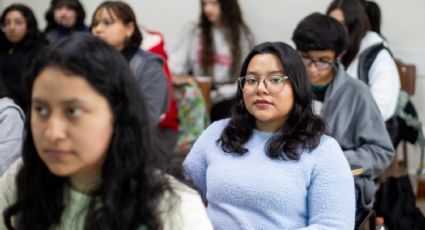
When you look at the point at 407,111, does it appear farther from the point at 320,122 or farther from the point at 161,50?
the point at 320,122

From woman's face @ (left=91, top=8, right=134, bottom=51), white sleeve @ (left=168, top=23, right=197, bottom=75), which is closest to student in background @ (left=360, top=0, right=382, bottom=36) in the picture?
white sleeve @ (left=168, top=23, right=197, bottom=75)

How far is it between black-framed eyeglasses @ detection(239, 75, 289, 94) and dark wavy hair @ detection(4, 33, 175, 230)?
1.75 ft

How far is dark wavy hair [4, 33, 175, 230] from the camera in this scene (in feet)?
3.49

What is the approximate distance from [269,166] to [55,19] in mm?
3185

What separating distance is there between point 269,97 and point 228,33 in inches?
97.6

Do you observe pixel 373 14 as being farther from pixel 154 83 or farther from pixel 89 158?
pixel 89 158

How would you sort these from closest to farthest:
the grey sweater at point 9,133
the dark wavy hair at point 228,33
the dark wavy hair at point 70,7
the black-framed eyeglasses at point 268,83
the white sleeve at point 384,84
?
the black-framed eyeglasses at point 268,83 → the grey sweater at point 9,133 → the white sleeve at point 384,84 → the dark wavy hair at point 228,33 → the dark wavy hair at point 70,7

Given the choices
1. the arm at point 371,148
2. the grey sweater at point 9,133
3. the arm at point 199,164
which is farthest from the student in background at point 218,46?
the arm at point 199,164

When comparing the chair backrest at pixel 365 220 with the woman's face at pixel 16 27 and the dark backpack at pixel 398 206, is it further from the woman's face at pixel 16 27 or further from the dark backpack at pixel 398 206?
the woman's face at pixel 16 27

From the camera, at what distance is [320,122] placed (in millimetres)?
1669

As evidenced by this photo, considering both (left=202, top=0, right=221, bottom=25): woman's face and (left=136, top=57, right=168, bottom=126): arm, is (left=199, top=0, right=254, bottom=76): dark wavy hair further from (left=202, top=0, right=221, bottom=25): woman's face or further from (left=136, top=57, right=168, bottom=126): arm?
(left=136, top=57, right=168, bottom=126): arm

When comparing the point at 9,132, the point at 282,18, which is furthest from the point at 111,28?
the point at 282,18

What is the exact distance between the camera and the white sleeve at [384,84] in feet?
9.12

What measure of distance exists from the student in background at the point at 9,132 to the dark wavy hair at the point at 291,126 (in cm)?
70
